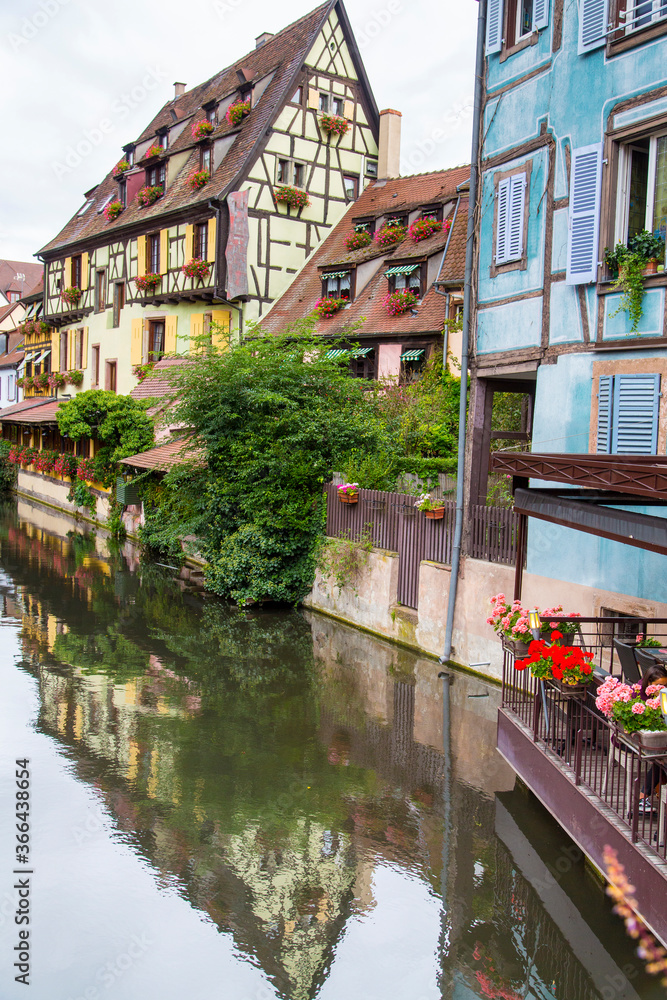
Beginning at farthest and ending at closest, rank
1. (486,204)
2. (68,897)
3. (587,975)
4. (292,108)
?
1. (292,108)
2. (486,204)
3. (68,897)
4. (587,975)

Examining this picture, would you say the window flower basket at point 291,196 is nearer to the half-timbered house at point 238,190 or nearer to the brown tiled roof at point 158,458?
the half-timbered house at point 238,190

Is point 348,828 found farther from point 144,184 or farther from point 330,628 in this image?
point 144,184

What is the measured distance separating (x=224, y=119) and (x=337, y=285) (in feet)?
27.6

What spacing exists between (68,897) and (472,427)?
27.2ft

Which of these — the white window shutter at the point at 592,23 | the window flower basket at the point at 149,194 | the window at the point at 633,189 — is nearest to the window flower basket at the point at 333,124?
the window flower basket at the point at 149,194

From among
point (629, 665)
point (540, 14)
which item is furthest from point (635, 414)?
point (540, 14)

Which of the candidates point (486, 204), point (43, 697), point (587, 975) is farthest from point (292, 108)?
point (587, 975)

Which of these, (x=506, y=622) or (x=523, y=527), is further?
(x=523, y=527)

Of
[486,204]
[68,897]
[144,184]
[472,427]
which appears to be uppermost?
[144,184]

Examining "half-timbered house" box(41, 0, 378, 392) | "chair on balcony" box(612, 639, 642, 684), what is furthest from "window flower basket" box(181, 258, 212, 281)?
"chair on balcony" box(612, 639, 642, 684)

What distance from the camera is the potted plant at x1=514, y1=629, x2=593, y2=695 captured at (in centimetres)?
637

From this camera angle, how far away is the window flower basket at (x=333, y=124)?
84.1 ft

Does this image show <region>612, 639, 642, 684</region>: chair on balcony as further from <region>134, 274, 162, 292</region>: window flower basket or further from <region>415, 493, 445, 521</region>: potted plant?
<region>134, 274, 162, 292</region>: window flower basket

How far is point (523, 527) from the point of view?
8062mm
